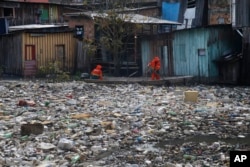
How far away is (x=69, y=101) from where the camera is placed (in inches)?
527

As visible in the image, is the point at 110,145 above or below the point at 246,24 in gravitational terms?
below

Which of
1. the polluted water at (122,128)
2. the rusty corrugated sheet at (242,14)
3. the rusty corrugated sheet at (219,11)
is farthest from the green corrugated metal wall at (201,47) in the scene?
the rusty corrugated sheet at (219,11)

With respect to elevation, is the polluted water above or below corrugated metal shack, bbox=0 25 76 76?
below

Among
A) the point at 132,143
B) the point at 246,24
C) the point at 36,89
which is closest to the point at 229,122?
the point at 132,143

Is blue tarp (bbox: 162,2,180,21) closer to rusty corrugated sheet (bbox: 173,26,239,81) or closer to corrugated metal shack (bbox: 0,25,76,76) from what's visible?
corrugated metal shack (bbox: 0,25,76,76)

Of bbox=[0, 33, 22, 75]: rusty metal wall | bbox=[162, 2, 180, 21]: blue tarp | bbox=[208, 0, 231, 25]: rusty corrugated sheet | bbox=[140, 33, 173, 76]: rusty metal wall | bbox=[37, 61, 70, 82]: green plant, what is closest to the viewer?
bbox=[140, 33, 173, 76]: rusty metal wall

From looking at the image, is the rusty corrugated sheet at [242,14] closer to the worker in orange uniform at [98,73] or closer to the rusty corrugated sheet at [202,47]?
the rusty corrugated sheet at [202,47]

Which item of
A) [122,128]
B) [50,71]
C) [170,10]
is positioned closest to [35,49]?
[50,71]

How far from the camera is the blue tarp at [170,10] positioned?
28.2m

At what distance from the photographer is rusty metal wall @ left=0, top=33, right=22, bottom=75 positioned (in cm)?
2370

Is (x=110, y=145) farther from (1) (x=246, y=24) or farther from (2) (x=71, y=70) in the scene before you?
(2) (x=71, y=70)

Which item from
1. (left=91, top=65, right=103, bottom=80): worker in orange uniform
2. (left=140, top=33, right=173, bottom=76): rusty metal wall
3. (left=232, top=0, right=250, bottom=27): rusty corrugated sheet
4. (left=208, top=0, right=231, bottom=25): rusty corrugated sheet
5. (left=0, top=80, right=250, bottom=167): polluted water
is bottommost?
(left=0, top=80, right=250, bottom=167): polluted water

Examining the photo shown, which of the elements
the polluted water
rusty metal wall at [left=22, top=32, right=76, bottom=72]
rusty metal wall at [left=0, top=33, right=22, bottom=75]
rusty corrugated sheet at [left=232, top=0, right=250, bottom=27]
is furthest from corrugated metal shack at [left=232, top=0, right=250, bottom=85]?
rusty metal wall at [left=0, top=33, right=22, bottom=75]

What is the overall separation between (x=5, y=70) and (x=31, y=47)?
2.46 m
